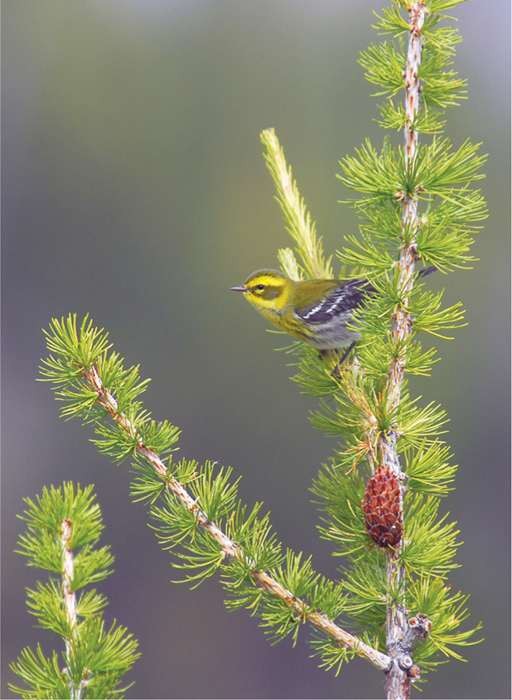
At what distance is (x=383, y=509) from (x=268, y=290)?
133 centimetres

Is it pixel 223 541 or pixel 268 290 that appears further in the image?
pixel 268 290

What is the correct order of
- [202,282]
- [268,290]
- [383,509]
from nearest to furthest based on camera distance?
[383,509]
[268,290]
[202,282]

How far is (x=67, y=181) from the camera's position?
758 cm

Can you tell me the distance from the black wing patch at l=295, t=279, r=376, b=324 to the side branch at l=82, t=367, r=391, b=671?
1.03m

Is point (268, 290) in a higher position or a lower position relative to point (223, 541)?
higher

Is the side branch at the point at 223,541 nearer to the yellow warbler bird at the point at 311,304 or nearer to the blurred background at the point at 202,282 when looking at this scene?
the yellow warbler bird at the point at 311,304

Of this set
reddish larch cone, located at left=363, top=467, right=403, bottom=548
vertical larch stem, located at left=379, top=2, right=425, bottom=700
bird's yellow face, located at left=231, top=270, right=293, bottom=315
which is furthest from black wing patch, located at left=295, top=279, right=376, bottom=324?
reddish larch cone, located at left=363, top=467, right=403, bottom=548

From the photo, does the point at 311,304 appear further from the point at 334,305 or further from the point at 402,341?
the point at 402,341

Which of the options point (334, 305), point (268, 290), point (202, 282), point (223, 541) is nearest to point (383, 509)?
point (223, 541)

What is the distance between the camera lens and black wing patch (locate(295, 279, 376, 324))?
5.77ft

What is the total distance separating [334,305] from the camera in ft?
6.00

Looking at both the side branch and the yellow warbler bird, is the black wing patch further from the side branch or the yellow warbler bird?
the side branch

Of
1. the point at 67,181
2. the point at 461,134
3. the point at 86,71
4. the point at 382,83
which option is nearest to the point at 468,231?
the point at 382,83

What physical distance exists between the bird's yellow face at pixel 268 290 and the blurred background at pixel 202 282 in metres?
3.97
